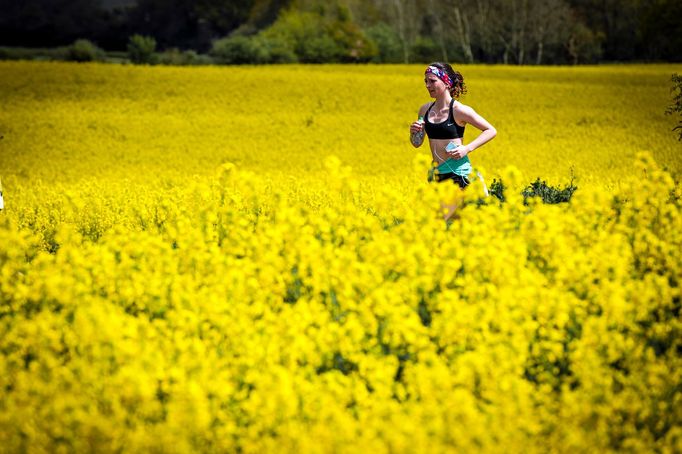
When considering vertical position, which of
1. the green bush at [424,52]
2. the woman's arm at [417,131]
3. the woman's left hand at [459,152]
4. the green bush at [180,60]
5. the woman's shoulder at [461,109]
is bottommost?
the woman's left hand at [459,152]

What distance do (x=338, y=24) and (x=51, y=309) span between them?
46.0m

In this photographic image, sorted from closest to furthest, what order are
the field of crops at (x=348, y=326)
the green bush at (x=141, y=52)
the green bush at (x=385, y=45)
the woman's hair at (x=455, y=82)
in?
the field of crops at (x=348, y=326) → the woman's hair at (x=455, y=82) → the green bush at (x=141, y=52) → the green bush at (x=385, y=45)

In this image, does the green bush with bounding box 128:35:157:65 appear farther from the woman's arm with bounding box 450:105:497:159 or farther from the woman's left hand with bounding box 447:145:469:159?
the woman's left hand with bounding box 447:145:469:159

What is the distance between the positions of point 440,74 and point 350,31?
4366cm

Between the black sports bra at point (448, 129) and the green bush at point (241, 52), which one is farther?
the green bush at point (241, 52)

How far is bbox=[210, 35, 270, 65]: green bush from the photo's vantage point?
4119cm

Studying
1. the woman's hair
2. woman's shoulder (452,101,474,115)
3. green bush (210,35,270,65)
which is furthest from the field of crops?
green bush (210,35,270,65)

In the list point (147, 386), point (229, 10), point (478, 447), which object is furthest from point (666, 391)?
point (229, 10)

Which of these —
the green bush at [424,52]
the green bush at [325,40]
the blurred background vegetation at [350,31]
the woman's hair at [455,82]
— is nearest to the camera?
the woman's hair at [455,82]

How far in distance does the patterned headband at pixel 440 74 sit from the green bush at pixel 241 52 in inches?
1364

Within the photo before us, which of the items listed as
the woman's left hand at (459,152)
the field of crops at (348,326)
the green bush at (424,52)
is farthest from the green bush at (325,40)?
the woman's left hand at (459,152)

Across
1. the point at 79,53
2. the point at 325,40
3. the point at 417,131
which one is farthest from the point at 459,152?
the point at 325,40

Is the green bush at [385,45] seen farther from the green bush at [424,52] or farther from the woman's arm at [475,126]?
the woman's arm at [475,126]

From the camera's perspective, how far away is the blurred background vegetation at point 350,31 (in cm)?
4388
